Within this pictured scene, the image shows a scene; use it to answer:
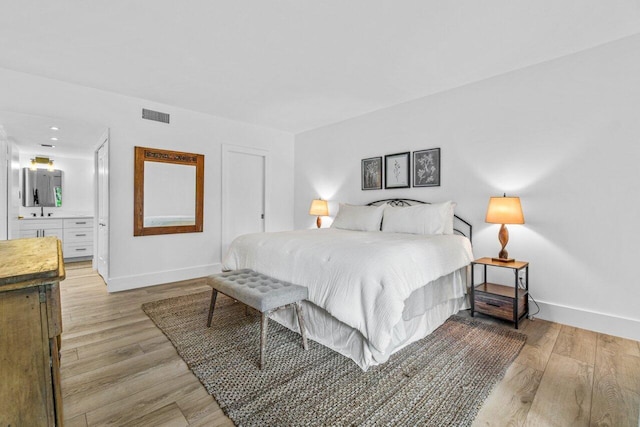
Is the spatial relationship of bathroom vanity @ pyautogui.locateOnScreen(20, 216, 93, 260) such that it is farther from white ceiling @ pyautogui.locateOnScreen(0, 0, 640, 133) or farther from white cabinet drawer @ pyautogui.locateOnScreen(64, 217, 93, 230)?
white ceiling @ pyautogui.locateOnScreen(0, 0, 640, 133)

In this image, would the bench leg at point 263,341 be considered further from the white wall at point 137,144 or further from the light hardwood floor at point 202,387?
the white wall at point 137,144

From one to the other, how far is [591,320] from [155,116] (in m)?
5.37

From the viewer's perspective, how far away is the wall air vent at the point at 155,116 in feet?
12.6

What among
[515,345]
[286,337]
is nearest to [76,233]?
[286,337]

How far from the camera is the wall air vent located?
12.6 feet

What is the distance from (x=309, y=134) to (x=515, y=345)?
431cm

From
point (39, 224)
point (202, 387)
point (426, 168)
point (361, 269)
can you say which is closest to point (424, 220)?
point (426, 168)

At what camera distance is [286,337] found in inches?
95.3

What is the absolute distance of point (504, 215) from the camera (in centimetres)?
271

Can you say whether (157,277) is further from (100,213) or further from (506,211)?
(506,211)

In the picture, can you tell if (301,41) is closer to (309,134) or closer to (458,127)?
(458,127)

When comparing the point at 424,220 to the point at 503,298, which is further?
the point at 424,220

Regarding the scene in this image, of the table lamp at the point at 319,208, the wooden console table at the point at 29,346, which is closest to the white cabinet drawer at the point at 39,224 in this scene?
the table lamp at the point at 319,208

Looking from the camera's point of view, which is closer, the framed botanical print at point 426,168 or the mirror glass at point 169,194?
the framed botanical print at point 426,168
